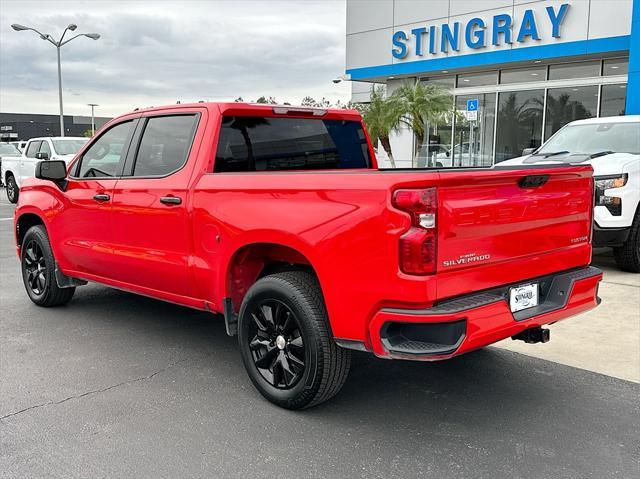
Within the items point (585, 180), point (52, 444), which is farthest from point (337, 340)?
point (585, 180)

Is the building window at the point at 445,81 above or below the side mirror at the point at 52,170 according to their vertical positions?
above

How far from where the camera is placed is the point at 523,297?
3617mm

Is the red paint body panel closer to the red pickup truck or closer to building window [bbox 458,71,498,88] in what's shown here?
the red pickup truck

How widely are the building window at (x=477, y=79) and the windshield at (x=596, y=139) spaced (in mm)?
12014

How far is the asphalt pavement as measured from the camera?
324cm

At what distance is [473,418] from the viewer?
149 inches

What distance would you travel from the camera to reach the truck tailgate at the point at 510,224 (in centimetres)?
321

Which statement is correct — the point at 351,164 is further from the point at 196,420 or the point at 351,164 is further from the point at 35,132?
the point at 35,132

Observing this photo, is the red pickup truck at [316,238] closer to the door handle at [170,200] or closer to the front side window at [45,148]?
the door handle at [170,200]

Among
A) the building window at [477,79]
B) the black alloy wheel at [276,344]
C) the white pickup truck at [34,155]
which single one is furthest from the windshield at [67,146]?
the black alloy wheel at [276,344]

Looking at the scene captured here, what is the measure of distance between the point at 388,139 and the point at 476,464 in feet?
71.8

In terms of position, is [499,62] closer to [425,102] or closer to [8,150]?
[425,102]

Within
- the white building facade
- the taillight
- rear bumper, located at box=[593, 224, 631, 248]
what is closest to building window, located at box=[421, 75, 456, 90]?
the white building facade

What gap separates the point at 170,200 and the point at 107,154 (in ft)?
4.08
